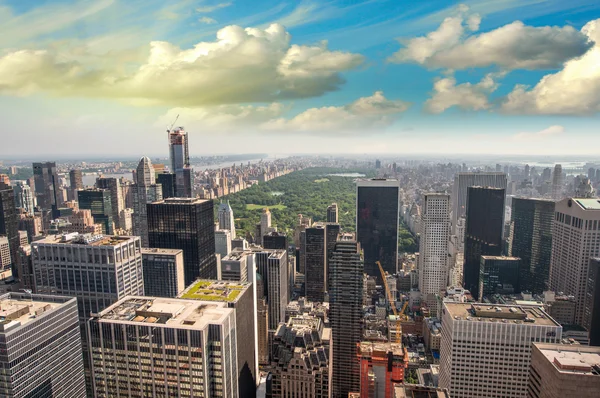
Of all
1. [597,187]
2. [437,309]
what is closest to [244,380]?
[437,309]

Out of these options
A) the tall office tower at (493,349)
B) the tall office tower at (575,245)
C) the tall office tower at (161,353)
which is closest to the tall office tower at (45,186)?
the tall office tower at (161,353)

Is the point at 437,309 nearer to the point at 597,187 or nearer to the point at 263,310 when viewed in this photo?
the point at 263,310

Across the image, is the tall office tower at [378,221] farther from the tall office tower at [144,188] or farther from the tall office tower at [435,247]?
the tall office tower at [144,188]

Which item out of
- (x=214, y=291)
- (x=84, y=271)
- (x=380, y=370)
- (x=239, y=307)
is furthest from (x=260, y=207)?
(x=239, y=307)

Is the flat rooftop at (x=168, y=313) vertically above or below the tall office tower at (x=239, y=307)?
above

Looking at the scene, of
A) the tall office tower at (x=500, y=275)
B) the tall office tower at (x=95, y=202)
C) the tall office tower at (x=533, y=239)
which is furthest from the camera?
the tall office tower at (x=95, y=202)

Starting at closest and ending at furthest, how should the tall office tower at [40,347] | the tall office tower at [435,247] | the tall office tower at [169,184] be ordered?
the tall office tower at [40,347] → the tall office tower at [435,247] → the tall office tower at [169,184]

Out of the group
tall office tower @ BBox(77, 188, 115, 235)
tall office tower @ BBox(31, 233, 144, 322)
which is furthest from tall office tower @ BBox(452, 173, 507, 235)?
tall office tower @ BBox(77, 188, 115, 235)
